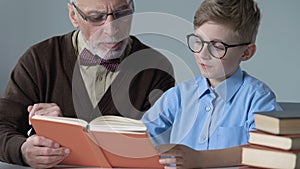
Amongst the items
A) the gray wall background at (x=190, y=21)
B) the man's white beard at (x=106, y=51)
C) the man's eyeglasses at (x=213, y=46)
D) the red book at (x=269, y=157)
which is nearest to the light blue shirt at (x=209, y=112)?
the man's eyeglasses at (x=213, y=46)

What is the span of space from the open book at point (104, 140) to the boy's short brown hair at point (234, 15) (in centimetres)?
43

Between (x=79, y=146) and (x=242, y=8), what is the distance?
24.9 inches

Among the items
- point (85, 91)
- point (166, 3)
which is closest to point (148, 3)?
point (166, 3)

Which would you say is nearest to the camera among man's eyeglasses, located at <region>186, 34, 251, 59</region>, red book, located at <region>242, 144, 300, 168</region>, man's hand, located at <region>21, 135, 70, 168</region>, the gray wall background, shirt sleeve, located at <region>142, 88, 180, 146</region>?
red book, located at <region>242, 144, 300, 168</region>

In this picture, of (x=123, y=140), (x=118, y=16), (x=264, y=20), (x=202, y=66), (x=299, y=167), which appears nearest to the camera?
(x=299, y=167)

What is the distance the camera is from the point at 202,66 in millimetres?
1710

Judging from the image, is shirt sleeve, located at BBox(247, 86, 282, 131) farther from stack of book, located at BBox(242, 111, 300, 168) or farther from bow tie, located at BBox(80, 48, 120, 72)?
bow tie, located at BBox(80, 48, 120, 72)

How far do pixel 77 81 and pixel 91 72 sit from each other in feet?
0.21

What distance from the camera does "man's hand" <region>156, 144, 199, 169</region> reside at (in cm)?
147

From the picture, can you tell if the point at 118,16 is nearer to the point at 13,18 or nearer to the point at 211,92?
the point at 211,92

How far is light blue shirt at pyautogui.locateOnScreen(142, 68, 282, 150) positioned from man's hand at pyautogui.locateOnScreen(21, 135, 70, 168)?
31 centimetres

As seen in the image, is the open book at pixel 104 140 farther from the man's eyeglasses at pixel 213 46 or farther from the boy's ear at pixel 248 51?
the boy's ear at pixel 248 51

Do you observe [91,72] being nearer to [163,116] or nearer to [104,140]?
[163,116]

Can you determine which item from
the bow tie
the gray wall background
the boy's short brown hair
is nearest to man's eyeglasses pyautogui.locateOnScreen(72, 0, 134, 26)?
the bow tie
